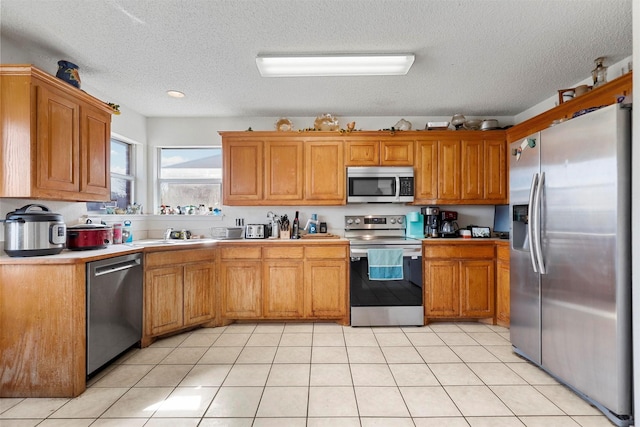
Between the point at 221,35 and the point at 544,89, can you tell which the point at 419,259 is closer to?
the point at 544,89

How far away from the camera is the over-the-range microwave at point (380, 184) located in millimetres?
3508

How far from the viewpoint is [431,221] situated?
3.68 metres

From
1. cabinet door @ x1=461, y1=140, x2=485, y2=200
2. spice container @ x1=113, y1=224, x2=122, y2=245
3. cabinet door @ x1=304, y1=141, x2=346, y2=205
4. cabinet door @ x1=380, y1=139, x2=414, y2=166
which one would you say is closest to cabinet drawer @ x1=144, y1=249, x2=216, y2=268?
spice container @ x1=113, y1=224, x2=122, y2=245

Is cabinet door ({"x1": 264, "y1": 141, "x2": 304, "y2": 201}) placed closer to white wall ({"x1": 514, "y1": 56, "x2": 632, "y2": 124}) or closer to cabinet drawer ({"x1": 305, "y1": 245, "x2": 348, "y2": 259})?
cabinet drawer ({"x1": 305, "y1": 245, "x2": 348, "y2": 259})

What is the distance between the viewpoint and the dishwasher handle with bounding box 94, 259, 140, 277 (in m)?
2.17

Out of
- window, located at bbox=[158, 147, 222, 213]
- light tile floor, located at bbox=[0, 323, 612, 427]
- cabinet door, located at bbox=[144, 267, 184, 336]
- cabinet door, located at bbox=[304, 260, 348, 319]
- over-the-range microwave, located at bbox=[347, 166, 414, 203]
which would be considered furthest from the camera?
window, located at bbox=[158, 147, 222, 213]

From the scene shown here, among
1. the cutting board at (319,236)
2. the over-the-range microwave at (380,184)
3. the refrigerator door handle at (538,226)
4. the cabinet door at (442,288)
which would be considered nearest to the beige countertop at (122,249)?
the cutting board at (319,236)

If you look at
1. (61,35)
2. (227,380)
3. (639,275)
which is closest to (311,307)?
(227,380)

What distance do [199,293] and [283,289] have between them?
882 mm

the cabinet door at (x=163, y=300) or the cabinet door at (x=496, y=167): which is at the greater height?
the cabinet door at (x=496, y=167)

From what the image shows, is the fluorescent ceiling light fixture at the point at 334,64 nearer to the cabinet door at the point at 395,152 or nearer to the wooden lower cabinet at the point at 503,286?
the cabinet door at the point at 395,152

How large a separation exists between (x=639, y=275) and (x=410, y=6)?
1.86m

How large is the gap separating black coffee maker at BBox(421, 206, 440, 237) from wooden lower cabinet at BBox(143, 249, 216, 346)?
2.59 metres

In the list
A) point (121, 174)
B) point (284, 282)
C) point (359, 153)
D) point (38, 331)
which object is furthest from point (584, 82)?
point (121, 174)
